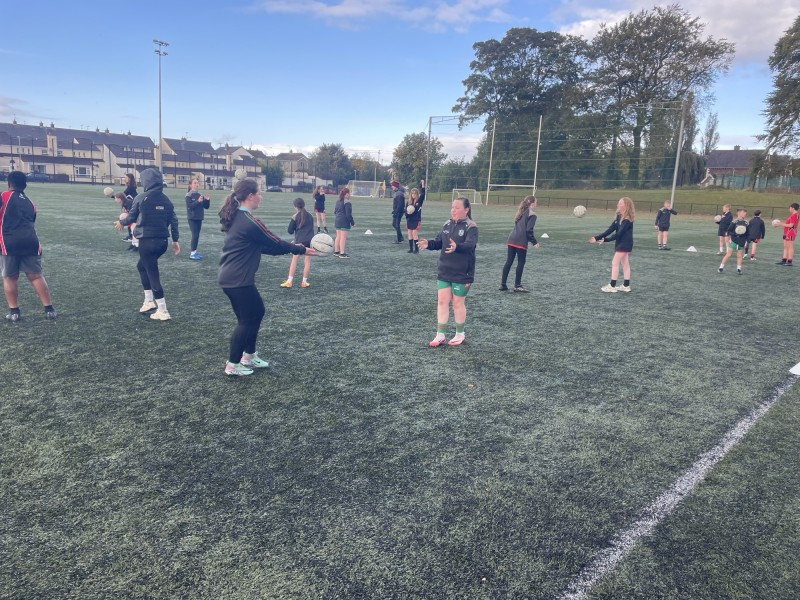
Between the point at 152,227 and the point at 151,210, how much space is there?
0.85 ft

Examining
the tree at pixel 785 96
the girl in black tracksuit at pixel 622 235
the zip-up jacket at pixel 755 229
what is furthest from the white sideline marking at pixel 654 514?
the tree at pixel 785 96

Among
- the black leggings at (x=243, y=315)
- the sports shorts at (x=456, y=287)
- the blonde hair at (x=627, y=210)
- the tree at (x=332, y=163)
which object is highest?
the tree at (x=332, y=163)

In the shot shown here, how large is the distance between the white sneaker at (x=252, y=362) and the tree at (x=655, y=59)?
65.3 metres

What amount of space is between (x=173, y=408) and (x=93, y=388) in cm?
108

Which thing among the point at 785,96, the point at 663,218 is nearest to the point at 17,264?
the point at 663,218

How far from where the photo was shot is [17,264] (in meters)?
7.48

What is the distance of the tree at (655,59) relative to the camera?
205 ft

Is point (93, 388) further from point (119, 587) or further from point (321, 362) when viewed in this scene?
point (119, 587)

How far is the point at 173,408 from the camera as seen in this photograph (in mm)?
4965

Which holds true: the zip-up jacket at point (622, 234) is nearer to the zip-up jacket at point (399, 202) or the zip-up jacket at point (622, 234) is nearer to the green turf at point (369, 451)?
the green turf at point (369, 451)

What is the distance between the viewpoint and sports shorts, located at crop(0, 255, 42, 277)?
737 centimetres

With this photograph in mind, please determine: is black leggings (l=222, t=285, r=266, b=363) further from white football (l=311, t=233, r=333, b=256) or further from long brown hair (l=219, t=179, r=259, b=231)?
white football (l=311, t=233, r=333, b=256)

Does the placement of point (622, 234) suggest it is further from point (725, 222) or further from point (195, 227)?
point (195, 227)

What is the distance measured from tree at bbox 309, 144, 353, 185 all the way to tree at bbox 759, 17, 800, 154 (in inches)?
3153
